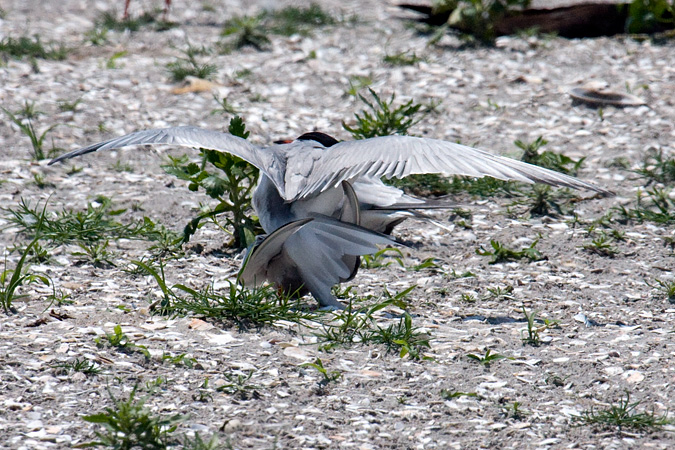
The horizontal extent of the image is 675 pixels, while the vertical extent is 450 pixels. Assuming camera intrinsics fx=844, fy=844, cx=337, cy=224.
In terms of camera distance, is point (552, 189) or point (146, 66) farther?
point (146, 66)

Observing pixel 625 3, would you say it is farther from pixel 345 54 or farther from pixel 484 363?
pixel 484 363

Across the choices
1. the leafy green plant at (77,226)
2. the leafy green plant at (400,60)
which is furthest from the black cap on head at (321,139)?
the leafy green plant at (400,60)

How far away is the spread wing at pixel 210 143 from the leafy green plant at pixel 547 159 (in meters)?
2.33

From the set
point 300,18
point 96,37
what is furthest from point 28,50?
point 300,18

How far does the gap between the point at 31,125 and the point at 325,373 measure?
324 centimetres

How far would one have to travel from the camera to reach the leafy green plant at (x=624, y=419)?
2750 mm

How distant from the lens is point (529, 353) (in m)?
3.31

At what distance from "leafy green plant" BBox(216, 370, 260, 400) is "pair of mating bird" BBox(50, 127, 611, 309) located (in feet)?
2.09

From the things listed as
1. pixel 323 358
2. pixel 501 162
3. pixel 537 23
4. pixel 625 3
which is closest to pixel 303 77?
pixel 537 23

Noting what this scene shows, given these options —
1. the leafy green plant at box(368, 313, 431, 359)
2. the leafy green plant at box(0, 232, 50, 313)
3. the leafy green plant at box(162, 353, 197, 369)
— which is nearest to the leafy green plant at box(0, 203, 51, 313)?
the leafy green plant at box(0, 232, 50, 313)

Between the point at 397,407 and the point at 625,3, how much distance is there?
607cm

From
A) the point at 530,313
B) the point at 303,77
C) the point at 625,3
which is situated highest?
the point at 625,3

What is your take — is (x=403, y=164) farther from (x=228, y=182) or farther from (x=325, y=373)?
(x=228, y=182)

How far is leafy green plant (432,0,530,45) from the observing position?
739cm
